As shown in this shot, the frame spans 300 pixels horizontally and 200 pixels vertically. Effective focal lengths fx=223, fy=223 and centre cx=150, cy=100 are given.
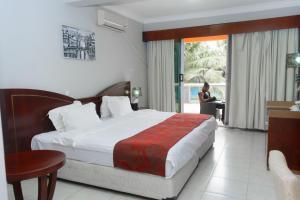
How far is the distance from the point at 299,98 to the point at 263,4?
6.52 feet

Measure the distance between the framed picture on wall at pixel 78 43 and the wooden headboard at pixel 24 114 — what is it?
733 millimetres

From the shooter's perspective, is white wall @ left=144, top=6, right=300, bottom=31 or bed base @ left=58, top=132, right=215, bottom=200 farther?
white wall @ left=144, top=6, right=300, bottom=31

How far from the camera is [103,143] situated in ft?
7.99

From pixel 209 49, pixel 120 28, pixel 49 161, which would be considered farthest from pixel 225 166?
pixel 209 49

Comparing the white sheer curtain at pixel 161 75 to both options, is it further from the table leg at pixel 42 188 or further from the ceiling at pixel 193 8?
the table leg at pixel 42 188

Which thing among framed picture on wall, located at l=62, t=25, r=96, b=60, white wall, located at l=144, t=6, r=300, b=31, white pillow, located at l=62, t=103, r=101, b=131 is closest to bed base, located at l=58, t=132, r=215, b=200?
white pillow, located at l=62, t=103, r=101, b=131

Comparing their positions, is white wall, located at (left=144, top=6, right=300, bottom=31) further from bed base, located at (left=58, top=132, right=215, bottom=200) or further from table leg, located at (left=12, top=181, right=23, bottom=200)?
table leg, located at (left=12, top=181, right=23, bottom=200)

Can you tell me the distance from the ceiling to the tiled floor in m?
2.82

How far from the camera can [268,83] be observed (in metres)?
4.62

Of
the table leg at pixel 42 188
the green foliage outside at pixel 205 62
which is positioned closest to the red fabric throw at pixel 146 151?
the table leg at pixel 42 188

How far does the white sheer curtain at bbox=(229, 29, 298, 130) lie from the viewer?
4.45m

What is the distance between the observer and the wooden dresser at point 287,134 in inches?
109

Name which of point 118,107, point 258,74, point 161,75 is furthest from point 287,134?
point 161,75

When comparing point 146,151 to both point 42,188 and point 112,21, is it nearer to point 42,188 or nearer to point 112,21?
point 42,188
